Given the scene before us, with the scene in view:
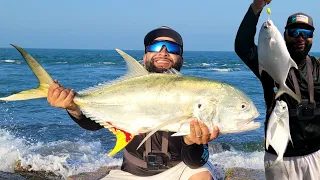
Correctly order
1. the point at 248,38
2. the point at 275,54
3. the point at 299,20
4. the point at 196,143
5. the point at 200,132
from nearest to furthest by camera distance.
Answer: the point at 200,132 < the point at 196,143 < the point at 275,54 < the point at 299,20 < the point at 248,38

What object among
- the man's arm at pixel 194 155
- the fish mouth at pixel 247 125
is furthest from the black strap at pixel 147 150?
the fish mouth at pixel 247 125

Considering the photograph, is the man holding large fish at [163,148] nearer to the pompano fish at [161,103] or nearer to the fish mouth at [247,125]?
the pompano fish at [161,103]

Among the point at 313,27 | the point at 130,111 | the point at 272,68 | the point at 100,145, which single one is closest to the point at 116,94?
the point at 130,111

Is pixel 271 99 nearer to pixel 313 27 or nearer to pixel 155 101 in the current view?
pixel 313 27

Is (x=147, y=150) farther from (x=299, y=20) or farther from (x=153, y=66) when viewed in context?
(x=299, y=20)

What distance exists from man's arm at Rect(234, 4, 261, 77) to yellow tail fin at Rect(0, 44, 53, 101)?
2361 millimetres

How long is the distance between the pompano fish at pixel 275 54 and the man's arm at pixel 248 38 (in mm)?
771

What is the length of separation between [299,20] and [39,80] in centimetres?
295

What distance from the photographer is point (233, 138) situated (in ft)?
40.8

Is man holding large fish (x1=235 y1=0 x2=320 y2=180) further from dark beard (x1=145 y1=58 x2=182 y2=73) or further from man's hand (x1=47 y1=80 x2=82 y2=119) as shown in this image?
man's hand (x1=47 y1=80 x2=82 y2=119)

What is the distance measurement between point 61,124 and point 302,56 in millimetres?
10521

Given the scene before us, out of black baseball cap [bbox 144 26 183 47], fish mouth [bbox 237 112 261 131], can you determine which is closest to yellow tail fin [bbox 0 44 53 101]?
black baseball cap [bbox 144 26 183 47]

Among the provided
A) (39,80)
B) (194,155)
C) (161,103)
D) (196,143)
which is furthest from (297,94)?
(39,80)

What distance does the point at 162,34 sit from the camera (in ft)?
14.2
